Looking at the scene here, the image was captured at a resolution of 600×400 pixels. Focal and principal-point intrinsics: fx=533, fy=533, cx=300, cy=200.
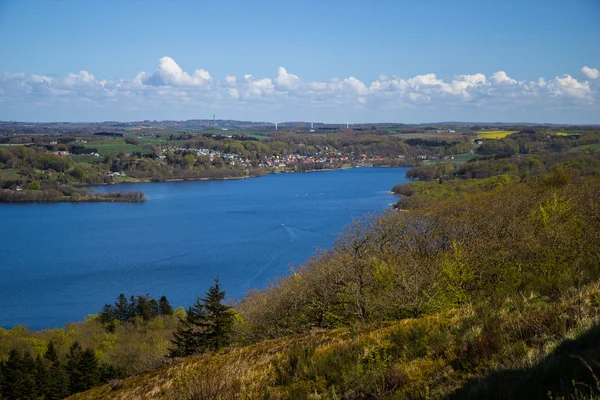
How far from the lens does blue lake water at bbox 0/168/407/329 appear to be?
1168 inches

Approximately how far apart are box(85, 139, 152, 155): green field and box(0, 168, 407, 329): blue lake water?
36426 millimetres

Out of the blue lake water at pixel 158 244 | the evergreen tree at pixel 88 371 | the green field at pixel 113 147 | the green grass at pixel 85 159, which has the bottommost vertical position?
the blue lake water at pixel 158 244

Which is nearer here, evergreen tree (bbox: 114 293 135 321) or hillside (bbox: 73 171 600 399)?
hillside (bbox: 73 171 600 399)

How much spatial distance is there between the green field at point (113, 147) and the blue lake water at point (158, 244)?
120 feet

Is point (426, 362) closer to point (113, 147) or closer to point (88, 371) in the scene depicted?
point (88, 371)

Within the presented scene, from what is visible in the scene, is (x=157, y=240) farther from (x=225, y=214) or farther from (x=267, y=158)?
(x=267, y=158)

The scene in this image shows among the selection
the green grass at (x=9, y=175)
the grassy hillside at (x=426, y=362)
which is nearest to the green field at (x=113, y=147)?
the green grass at (x=9, y=175)

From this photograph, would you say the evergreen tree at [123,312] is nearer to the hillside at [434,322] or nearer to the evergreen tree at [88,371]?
the evergreen tree at [88,371]

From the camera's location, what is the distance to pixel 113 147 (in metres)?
109

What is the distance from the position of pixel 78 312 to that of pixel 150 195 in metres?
47.4

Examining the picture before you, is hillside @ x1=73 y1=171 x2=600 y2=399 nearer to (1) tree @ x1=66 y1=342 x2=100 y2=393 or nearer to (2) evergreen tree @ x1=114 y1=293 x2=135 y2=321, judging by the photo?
(1) tree @ x1=66 y1=342 x2=100 y2=393

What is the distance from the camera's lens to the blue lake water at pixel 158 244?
1168 inches

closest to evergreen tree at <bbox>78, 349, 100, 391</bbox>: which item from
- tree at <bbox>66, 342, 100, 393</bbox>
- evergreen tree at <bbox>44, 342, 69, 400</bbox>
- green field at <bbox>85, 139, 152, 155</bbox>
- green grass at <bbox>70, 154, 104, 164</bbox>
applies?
tree at <bbox>66, 342, 100, 393</bbox>

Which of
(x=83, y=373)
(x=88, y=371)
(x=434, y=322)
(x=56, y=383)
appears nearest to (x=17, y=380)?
(x=56, y=383)
